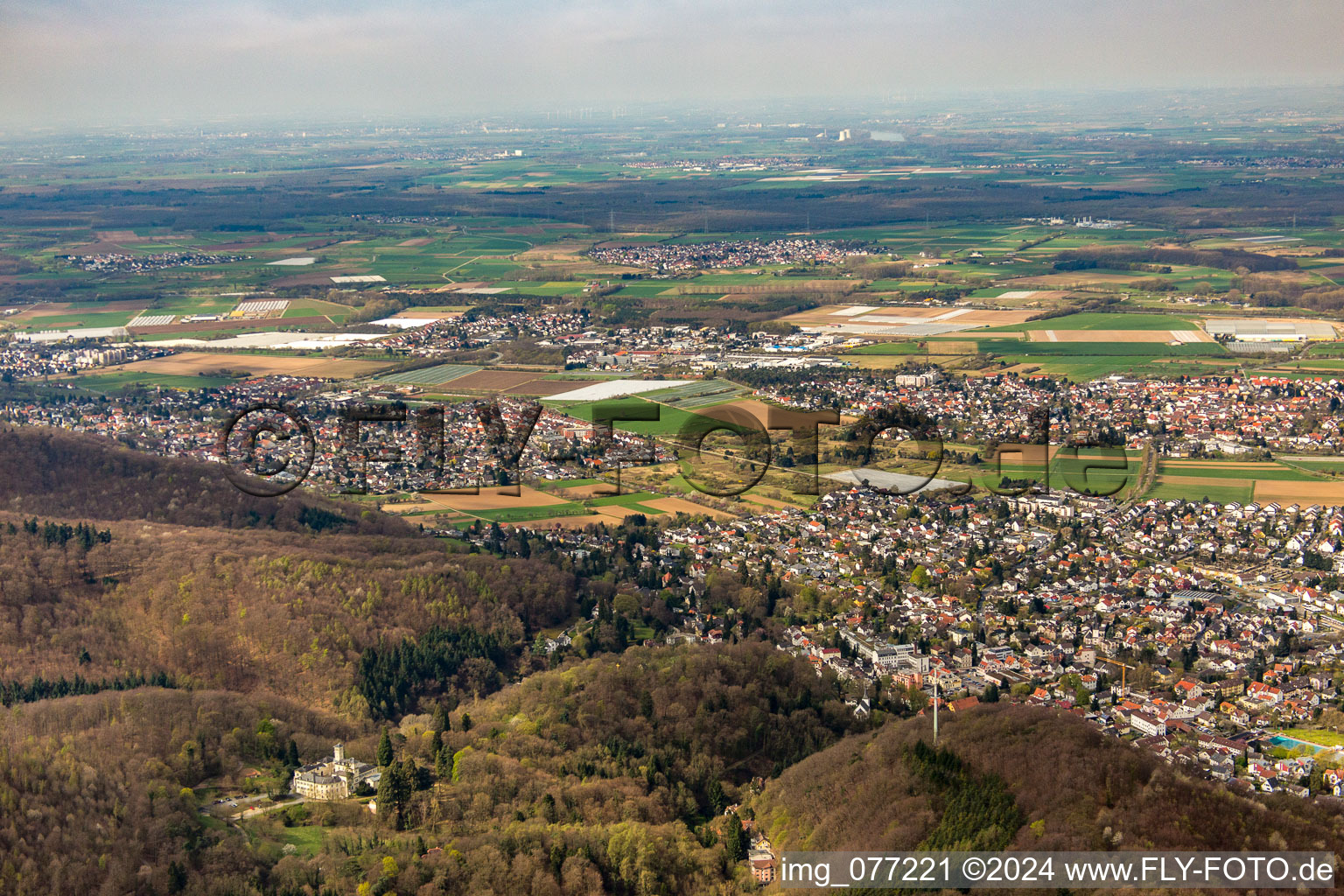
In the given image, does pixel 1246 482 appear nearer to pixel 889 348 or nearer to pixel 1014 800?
pixel 1014 800

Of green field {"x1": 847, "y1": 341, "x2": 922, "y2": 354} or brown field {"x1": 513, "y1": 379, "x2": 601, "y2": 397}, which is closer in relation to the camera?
brown field {"x1": 513, "y1": 379, "x2": 601, "y2": 397}

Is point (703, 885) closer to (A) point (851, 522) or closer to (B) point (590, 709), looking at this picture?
(B) point (590, 709)

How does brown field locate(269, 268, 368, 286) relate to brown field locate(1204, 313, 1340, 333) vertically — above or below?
above

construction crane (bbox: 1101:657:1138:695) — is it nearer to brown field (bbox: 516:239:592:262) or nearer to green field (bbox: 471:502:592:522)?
green field (bbox: 471:502:592:522)

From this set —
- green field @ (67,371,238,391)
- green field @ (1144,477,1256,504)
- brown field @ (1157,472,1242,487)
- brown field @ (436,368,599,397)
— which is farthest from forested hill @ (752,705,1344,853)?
green field @ (67,371,238,391)

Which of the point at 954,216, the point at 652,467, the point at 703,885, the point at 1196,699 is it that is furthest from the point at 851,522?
the point at 954,216

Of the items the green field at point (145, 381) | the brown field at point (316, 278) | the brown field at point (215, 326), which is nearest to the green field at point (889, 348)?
the green field at point (145, 381)
